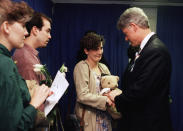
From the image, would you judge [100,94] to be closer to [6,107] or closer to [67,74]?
[6,107]

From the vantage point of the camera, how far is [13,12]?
1101 mm

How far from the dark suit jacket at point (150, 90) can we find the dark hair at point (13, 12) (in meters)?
0.94

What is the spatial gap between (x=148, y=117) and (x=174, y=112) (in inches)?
97.8

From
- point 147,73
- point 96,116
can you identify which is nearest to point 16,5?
point 147,73

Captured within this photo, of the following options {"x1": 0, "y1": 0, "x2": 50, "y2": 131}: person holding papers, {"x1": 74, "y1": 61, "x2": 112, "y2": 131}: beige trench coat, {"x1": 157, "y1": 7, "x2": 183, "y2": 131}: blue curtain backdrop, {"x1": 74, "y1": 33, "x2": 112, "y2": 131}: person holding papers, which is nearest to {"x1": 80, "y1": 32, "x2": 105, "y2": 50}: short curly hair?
{"x1": 74, "y1": 33, "x2": 112, "y2": 131}: person holding papers

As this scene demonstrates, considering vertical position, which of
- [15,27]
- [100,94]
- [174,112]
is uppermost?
[15,27]

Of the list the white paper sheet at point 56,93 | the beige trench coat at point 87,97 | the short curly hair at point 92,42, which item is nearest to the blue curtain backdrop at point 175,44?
the short curly hair at point 92,42

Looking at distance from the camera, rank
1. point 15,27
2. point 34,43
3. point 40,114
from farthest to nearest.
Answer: point 34,43
point 40,114
point 15,27

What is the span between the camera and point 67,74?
12.6ft

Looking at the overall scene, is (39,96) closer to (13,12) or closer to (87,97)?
(13,12)

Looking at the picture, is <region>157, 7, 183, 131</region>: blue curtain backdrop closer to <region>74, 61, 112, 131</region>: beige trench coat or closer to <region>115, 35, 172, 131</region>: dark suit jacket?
<region>74, 61, 112, 131</region>: beige trench coat

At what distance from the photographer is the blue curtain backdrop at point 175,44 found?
12.3 ft

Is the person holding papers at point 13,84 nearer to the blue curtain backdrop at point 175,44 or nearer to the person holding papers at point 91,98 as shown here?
the person holding papers at point 91,98

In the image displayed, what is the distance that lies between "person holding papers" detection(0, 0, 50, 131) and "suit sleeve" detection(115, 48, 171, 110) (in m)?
0.74
